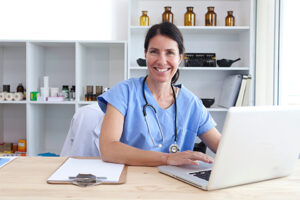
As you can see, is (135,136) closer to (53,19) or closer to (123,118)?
(123,118)

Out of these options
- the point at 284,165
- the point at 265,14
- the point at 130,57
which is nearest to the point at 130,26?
the point at 130,57

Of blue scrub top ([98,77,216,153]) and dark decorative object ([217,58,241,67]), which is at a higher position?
dark decorative object ([217,58,241,67])

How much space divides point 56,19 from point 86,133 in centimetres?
202

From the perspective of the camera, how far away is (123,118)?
1.46 m

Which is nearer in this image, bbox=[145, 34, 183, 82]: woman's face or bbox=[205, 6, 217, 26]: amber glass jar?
bbox=[145, 34, 183, 82]: woman's face

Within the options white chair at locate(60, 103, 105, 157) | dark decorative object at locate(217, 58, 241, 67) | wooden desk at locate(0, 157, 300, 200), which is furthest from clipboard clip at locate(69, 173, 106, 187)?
dark decorative object at locate(217, 58, 241, 67)

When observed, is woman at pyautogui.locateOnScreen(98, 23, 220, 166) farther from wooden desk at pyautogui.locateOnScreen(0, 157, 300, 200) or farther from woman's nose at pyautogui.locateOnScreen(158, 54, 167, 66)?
wooden desk at pyautogui.locateOnScreen(0, 157, 300, 200)

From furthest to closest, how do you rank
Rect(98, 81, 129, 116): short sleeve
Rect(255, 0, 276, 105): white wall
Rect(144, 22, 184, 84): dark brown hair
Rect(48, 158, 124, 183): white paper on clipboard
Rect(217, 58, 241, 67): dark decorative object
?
1. Rect(217, 58, 241, 67): dark decorative object
2. Rect(255, 0, 276, 105): white wall
3. Rect(144, 22, 184, 84): dark brown hair
4. Rect(98, 81, 129, 116): short sleeve
5. Rect(48, 158, 124, 183): white paper on clipboard

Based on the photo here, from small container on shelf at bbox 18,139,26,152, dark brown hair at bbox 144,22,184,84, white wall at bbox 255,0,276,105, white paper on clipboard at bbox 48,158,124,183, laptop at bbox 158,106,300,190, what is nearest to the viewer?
laptop at bbox 158,106,300,190

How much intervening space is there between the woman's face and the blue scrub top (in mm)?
94

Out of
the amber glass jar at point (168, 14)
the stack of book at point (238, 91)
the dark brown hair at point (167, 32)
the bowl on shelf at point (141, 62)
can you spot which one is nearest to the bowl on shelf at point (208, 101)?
the stack of book at point (238, 91)

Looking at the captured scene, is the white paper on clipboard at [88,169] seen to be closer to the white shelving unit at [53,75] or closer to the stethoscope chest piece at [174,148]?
the stethoscope chest piece at [174,148]

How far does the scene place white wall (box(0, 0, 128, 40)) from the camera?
3.42 m

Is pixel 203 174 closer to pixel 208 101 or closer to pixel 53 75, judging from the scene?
pixel 208 101
